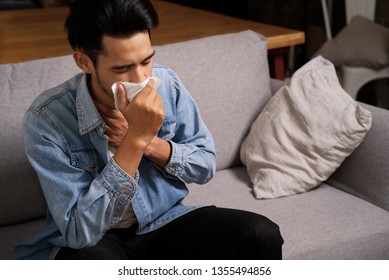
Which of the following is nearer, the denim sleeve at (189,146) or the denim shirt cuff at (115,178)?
the denim shirt cuff at (115,178)

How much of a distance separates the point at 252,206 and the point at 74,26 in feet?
2.53

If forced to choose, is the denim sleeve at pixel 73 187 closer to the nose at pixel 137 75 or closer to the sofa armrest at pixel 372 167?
the nose at pixel 137 75

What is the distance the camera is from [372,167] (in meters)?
1.94

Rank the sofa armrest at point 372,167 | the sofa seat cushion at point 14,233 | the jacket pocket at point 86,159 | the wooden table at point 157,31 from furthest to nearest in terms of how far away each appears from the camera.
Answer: the wooden table at point 157,31
the sofa armrest at point 372,167
the sofa seat cushion at point 14,233
the jacket pocket at point 86,159

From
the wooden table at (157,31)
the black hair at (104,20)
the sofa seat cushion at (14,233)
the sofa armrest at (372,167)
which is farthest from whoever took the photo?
the wooden table at (157,31)

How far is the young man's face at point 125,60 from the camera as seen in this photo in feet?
4.48

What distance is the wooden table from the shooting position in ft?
7.82

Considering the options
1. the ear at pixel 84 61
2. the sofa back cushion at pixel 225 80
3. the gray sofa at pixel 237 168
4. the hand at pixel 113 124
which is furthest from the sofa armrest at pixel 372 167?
the ear at pixel 84 61

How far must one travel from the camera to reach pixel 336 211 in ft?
6.13

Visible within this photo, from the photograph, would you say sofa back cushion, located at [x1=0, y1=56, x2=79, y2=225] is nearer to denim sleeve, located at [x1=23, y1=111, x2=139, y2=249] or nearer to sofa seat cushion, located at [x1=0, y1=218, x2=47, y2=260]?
sofa seat cushion, located at [x1=0, y1=218, x2=47, y2=260]

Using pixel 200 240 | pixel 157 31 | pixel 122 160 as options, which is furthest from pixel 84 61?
pixel 157 31

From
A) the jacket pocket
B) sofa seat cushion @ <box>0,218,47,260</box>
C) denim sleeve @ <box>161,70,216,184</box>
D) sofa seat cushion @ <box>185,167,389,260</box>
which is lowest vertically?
sofa seat cushion @ <box>185,167,389,260</box>

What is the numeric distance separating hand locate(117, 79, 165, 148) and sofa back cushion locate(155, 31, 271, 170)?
659 mm

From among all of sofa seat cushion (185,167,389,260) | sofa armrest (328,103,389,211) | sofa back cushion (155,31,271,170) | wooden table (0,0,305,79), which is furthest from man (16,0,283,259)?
wooden table (0,0,305,79)
